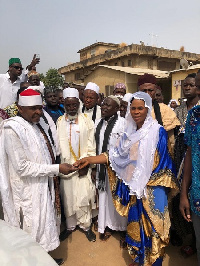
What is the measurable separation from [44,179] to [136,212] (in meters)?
1.10

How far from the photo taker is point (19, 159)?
2.48 metres

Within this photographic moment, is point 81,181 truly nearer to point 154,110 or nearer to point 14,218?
point 14,218

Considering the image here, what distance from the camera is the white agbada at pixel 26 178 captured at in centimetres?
250

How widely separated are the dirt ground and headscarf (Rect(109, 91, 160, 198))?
4.07ft

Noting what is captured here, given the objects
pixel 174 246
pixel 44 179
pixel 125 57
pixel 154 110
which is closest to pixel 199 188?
pixel 154 110

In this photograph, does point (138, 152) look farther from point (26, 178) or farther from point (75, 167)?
point (26, 178)

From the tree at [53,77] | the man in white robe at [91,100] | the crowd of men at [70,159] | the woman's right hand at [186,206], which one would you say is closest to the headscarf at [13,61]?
the crowd of men at [70,159]

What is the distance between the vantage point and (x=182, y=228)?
334 centimetres

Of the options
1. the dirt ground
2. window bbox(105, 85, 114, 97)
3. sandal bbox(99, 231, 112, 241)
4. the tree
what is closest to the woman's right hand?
the dirt ground

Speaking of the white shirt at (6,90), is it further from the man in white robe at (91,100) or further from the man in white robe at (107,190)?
the man in white robe at (107,190)

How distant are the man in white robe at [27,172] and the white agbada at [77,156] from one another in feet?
2.60

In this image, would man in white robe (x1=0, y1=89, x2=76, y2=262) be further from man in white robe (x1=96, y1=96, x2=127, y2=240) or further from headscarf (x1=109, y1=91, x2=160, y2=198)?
man in white robe (x1=96, y1=96, x2=127, y2=240)

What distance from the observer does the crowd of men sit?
2.47 m

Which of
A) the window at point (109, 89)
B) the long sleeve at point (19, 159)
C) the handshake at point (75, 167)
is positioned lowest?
the handshake at point (75, 167)
